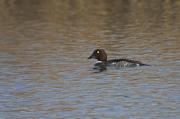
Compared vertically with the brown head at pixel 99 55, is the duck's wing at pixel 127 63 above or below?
below

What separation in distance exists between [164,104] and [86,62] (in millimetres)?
8136

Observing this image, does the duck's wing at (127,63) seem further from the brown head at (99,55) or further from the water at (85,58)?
the brown head at (99,55)

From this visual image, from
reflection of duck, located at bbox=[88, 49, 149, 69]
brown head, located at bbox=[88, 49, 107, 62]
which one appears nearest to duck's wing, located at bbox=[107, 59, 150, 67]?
reflection of duck, located at bbox=[88, 49, 149, 69]

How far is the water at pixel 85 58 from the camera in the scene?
18922 millimetres

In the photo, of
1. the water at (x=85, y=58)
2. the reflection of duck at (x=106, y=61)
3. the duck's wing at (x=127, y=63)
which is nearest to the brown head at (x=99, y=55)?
the reflection of duck at (x=106, y=61)

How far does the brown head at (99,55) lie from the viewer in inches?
1060

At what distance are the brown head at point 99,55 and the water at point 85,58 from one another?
0.31 meters

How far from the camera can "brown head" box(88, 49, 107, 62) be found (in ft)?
88.3

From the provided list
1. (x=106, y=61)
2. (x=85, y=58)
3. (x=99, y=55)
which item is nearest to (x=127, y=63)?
(x=106, y=61)

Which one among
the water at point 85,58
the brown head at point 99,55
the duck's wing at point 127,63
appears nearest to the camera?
the water at point 85,58

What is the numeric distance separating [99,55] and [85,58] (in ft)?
2.00

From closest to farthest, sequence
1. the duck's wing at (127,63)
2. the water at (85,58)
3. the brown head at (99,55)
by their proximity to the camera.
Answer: the water at (85,58), the duck's wing at (127,63), the brown head at (99,55)

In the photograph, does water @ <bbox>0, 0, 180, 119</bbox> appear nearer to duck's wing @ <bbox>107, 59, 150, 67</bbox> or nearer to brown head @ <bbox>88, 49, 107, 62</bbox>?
duck's wing @ <bbox>107, 59, 150, 67</bbox>

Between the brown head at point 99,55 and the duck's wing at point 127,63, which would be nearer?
the duck's wing at point 127,63
